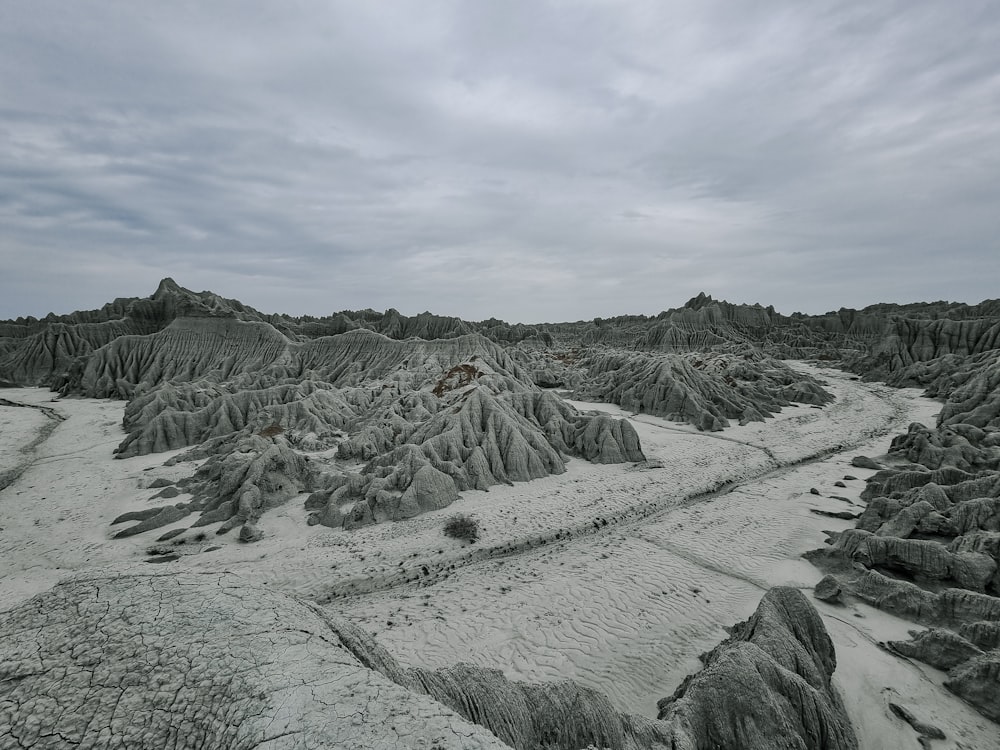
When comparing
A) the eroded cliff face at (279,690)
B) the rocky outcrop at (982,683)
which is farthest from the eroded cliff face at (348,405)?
the rocky outcrop at (982,683)

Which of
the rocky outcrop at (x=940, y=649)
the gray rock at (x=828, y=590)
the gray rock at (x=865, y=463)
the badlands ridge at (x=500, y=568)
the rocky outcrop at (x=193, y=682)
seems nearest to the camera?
the rocky outcrop at (x=193, y=682)

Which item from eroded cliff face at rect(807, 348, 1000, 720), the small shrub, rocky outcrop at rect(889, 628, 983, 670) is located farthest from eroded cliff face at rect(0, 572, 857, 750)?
the small shrub

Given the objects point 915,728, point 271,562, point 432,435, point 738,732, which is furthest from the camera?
point 432,435

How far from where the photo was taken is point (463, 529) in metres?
14.9

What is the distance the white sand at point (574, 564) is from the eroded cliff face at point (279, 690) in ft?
7.87

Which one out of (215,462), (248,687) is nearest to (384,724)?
(248,687)

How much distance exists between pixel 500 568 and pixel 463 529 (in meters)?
2.17

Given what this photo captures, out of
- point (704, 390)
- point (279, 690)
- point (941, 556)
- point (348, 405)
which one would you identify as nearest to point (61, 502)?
point (348, 405)

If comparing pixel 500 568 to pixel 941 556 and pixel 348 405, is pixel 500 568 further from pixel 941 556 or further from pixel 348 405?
pixel 348 405

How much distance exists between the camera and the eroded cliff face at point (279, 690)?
11.8 ft

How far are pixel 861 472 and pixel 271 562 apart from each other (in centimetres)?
2481

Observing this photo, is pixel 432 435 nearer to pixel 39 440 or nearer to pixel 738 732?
pixel 738 732

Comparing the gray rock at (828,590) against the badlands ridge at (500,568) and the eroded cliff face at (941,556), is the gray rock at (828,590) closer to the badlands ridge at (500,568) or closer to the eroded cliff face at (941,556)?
the badlands ridge at (500,568)

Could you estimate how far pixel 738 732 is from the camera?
5711 mm
